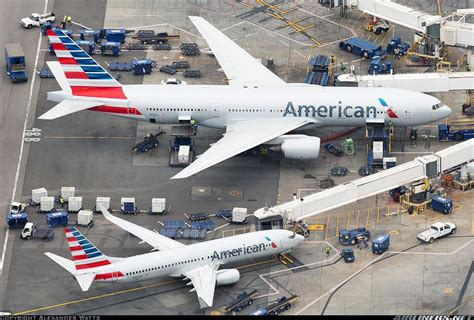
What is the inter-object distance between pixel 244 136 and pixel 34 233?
24.8 metres

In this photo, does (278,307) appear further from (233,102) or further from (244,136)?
(233,102)

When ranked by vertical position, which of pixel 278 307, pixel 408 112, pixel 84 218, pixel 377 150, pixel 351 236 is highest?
pixel 408 112

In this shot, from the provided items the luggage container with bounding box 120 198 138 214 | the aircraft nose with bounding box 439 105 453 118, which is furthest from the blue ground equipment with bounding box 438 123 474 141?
the luggage container with bounding box 120 198 138 214

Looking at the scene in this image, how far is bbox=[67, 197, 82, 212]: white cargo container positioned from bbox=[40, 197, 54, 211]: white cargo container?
1.80 m

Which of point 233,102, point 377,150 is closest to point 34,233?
point 233,102

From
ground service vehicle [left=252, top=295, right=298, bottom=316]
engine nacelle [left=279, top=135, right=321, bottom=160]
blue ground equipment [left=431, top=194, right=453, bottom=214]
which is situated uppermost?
engine nacelle [left=279, top=135, right=321, bottom=160]

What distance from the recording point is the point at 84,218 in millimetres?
182500

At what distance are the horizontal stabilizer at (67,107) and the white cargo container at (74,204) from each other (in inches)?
406

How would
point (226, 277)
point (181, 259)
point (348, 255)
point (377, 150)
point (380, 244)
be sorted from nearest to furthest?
point (181, 259)
point (226, 277)
point (348, 255)
point (380, 244)
point (377, 150)

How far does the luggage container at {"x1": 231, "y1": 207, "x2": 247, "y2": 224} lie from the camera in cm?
18262

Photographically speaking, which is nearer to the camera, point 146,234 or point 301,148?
point 146,234

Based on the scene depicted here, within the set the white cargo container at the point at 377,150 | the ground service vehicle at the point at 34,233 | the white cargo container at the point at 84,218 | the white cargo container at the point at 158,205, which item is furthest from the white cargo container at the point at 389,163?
the ground service vehicle at the point at 34,233

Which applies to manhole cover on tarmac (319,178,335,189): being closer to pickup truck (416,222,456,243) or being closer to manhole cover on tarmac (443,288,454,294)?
pickup truck (416,222,456,243)

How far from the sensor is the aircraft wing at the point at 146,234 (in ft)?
575
